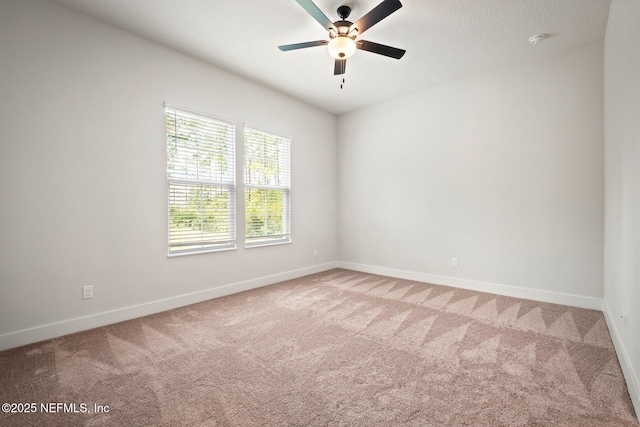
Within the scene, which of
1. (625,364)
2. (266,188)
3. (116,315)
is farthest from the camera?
(266,188)

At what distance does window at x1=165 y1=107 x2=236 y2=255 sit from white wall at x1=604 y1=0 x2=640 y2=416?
12.6 feet

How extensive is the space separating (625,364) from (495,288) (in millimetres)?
1956

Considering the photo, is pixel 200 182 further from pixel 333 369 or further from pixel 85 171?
pixel 333 369

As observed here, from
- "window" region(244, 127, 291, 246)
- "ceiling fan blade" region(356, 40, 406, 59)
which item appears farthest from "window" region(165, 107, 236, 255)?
"ceiling fan blade" region(356, 40, 406, 59)

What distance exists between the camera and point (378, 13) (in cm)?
235

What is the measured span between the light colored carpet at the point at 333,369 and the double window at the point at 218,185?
99 cm

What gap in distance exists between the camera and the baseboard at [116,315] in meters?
2.43

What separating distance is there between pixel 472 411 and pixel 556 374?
0.84m

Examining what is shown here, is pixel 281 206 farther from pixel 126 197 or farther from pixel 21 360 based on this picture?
pixel 21 360

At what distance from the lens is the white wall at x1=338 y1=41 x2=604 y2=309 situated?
3.28 meters

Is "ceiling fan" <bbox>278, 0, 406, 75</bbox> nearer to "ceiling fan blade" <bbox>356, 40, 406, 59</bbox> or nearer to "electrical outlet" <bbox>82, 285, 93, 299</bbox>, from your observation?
"ceiling fan blade" <bbox>356, 40, 406, 59</bbox>

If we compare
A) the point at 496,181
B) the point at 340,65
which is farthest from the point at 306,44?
the point at 496,181

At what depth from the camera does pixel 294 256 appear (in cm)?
487

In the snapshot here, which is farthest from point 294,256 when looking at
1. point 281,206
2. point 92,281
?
point 92,281
